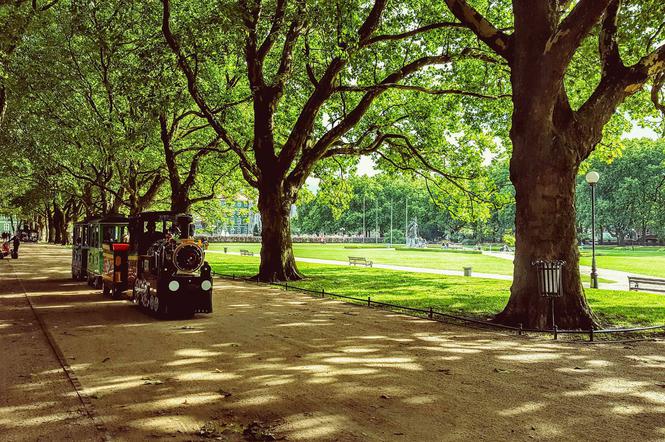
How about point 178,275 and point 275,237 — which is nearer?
point 178,275

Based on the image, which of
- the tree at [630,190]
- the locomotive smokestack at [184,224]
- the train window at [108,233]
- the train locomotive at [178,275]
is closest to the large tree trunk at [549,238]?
the train locomotive at [178,275]

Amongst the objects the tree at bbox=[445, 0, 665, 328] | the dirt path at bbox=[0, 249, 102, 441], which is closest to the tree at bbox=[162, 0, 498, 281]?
the tree at bbox=[445, 0, 665, 328]

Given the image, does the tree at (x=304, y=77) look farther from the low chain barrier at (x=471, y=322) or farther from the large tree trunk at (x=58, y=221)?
the large tree trunk at (x=58, y=221)

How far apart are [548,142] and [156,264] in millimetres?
9322

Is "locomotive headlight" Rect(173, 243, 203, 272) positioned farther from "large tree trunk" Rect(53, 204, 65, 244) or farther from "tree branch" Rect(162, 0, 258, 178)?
"large tree trunk" Rect(53, 204, 65, 244)

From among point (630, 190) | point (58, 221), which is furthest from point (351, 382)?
point (58, 221)

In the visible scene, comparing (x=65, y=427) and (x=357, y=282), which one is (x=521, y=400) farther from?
(x=357, y=282)

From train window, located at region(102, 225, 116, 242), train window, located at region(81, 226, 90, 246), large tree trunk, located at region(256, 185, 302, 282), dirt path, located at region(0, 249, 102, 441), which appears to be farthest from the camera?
large tree trunk, located at region(256, 185, 302, 282)

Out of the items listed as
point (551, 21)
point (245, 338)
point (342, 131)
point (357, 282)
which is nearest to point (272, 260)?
point (357, 282)

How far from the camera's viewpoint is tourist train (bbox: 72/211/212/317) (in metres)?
12.0

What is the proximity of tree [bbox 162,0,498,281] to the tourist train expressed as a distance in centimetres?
561

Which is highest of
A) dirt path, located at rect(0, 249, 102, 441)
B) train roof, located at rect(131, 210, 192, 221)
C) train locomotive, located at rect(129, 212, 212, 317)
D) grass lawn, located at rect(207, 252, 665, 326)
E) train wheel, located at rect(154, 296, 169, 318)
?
train roof, located at rect(131, 210, 192, 221)

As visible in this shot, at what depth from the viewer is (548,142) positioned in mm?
10984

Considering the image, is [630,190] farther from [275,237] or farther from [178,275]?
[178,275]
